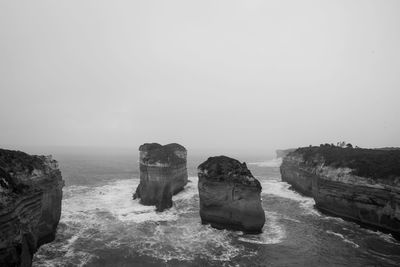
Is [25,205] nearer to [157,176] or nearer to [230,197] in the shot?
[230,197]

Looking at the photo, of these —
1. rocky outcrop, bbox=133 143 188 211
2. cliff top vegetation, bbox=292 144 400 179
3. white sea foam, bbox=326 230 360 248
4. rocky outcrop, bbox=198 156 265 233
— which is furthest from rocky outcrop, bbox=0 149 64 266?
cliff top vegetation, bbox=292 144 400 179

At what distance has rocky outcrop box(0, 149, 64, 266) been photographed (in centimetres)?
1217

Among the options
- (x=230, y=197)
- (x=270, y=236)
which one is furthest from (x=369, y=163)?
(x=230, y=197)

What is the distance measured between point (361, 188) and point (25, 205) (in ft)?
92.9

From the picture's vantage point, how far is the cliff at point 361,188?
22.6 metres

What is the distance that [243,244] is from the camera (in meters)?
20.9

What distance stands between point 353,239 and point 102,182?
4260 centimetres

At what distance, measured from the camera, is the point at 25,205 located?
15555 mm

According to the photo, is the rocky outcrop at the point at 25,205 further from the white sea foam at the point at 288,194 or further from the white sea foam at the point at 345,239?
the white sea foam at the point at 288,194

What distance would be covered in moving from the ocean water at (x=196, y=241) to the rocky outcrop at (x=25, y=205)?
82.5 inches

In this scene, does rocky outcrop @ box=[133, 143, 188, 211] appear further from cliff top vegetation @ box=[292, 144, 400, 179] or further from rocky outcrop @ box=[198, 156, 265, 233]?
cliff top vegetation @ box=[292, 144, 400, 179]

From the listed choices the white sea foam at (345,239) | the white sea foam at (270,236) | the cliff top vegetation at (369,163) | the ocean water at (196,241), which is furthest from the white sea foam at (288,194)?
the white sea foam at (270,236)

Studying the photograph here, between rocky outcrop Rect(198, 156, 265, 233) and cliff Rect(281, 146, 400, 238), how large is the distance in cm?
982

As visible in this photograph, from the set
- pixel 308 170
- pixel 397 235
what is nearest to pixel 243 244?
pixel 397 235
